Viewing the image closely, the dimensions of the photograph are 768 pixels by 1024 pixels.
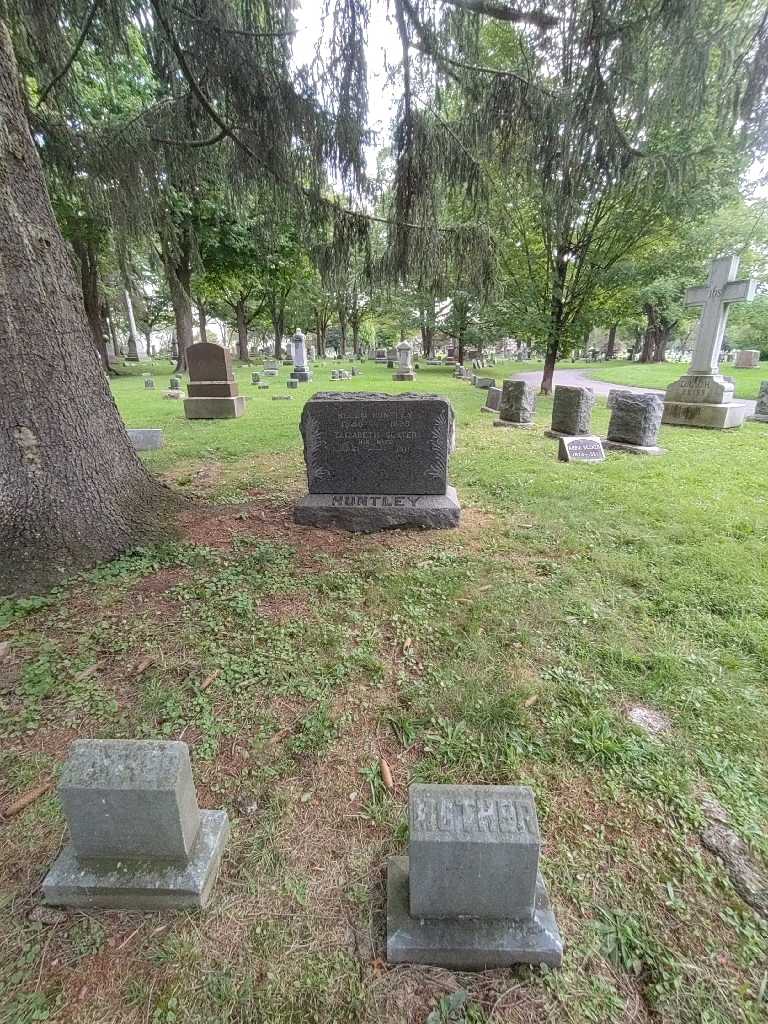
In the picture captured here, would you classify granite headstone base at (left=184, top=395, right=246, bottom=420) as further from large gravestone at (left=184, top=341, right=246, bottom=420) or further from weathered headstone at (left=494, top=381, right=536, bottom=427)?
weathered headstone at (left=494, top=381, right=536, bottom=427)

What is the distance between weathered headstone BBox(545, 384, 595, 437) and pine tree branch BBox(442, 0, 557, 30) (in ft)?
19.1

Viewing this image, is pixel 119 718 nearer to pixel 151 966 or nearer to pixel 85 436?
pixel 151 966

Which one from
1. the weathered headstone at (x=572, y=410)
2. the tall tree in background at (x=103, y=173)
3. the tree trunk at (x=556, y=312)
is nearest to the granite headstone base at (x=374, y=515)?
the tall tree in background at (x=103, y=173)

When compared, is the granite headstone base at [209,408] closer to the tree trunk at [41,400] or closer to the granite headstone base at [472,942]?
the tree trunk at [41,400]

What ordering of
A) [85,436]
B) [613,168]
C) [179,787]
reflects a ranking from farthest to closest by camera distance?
[85,436]
[613,168]
[179,787]

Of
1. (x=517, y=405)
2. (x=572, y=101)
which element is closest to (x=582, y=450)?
(x=517, y=405)

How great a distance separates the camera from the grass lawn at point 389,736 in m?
1.32

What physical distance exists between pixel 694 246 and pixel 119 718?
16482 mm

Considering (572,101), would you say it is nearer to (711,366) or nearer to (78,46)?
(78,46)

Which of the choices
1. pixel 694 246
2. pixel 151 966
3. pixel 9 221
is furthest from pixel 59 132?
pixel 694 246

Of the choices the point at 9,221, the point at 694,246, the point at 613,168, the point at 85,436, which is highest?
the point at 694,246

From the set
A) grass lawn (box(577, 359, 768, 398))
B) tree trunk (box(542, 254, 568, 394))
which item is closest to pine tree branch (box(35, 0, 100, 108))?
tree trunk (box(542, 254, 568, 394))

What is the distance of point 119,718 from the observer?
223 cm

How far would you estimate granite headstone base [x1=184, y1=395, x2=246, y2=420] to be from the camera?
10500 mm
